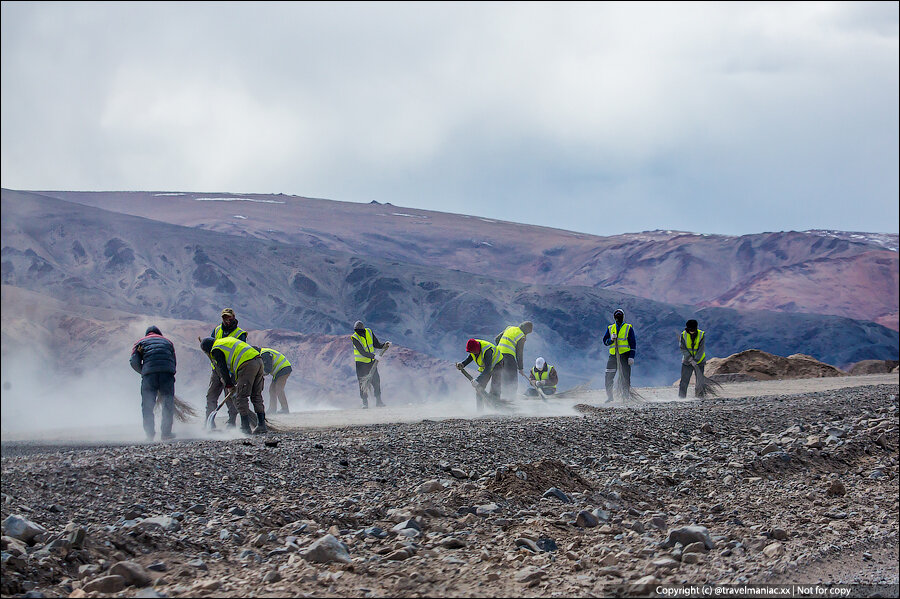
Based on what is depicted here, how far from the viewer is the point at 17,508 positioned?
7066 mm

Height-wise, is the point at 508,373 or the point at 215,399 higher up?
the point at 508,373

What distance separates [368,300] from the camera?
45188 mm

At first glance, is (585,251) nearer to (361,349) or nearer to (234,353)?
(361,349)

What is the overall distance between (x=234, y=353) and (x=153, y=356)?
1342mm

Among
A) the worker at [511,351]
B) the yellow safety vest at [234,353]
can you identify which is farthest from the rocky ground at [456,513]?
the worker at [511,351]

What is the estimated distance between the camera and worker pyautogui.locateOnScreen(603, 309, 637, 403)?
16.9 m

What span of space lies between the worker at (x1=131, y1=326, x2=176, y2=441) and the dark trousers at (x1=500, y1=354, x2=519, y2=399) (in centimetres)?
599

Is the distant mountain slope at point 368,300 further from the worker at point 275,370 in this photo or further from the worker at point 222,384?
the worker at point 222,384

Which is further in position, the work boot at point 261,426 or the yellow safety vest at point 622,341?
the yellow safety vest at point 622,341

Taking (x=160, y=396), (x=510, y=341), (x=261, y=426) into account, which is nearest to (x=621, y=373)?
(x=510, y=341)

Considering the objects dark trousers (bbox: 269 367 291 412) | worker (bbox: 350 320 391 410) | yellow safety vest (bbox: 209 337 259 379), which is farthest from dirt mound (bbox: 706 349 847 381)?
yellow safety vest (bbox: 209 337 259 379)

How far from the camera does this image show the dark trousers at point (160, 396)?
40.3 feet

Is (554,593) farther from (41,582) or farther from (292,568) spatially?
(41,582)

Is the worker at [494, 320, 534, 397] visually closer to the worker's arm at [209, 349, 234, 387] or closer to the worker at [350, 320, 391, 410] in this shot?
the worker at [350, 320, 391, 410]
